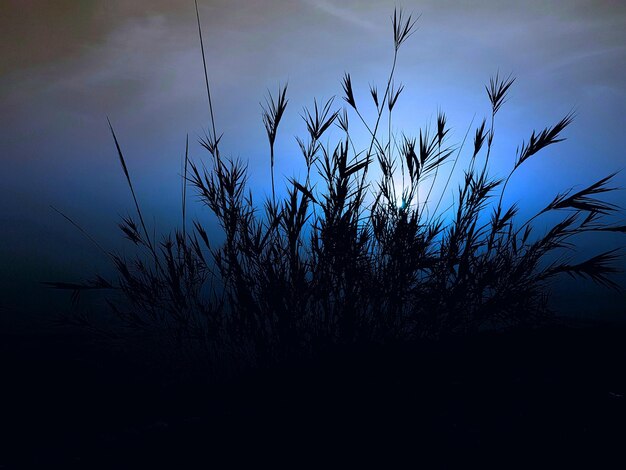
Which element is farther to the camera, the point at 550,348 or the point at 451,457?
the point at 550,348

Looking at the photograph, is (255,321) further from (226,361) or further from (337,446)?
(337,446)

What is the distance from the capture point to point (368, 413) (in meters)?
1.79

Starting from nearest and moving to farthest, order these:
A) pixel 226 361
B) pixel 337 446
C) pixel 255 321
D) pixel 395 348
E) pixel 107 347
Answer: pixel 337 446 < pixel 395 348 < pixel 255 321 < pixel 226 361 < pixel 107 347

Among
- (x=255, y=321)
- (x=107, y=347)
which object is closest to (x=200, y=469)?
(x=255, y=321)

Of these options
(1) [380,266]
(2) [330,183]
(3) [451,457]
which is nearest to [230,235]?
(2) [330,183]

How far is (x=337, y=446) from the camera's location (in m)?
1.57

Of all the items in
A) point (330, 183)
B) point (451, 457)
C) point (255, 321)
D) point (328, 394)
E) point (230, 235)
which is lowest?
point (451, 457)

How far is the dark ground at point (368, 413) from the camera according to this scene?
153cm

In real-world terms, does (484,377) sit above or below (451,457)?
above

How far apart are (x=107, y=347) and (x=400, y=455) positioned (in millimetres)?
3120

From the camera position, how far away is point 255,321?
2.77 m

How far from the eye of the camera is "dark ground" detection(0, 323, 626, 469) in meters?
1.53

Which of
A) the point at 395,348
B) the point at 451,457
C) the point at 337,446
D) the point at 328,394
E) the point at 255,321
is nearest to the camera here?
the point at 451,457

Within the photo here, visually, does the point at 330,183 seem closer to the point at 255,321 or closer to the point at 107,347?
the point at 255,321
